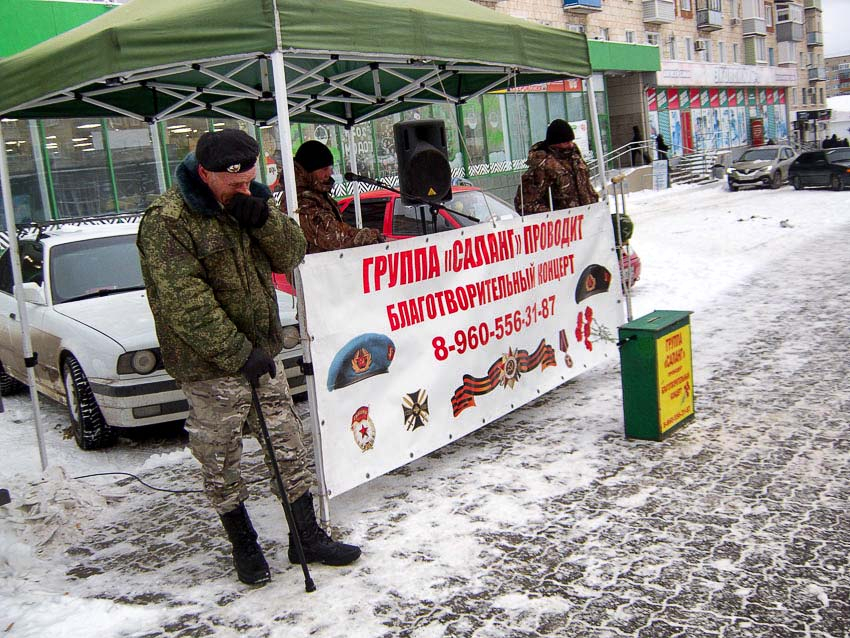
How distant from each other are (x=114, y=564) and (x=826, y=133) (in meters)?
63.1

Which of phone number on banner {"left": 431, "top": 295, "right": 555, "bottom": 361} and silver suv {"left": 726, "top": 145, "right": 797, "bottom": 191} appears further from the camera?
silver suv {"left": 726, "top": 145, "right": 797, "bottom": 191}

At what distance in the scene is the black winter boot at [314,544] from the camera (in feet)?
12.8

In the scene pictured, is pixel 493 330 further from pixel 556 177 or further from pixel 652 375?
pixel 556 177

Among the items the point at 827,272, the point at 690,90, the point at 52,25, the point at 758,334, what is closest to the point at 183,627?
the point at 758,334

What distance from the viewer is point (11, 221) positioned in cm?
540

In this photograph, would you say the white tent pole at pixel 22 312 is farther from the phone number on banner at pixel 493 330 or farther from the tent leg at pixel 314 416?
the phone number on banner at pixel 493 330

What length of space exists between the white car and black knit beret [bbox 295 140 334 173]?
120 cm

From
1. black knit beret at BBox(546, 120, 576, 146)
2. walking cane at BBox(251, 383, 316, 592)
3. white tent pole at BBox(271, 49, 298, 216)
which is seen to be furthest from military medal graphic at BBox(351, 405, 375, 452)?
black knit beret at BBox(546, 120, 576, 146)

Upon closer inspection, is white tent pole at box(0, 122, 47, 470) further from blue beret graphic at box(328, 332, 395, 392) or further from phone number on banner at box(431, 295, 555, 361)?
phone number on banner at box(431, 295, 555, 361)

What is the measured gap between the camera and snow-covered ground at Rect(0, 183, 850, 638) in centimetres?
338

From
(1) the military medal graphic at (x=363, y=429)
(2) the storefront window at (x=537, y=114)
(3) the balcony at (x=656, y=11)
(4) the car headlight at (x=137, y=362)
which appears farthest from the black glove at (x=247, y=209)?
(3) the balcony at (x=656, y=11)

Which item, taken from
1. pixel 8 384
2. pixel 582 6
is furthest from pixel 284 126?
pixel 582 6

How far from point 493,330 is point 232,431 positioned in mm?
2415

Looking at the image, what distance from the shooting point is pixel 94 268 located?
23.3 ft
